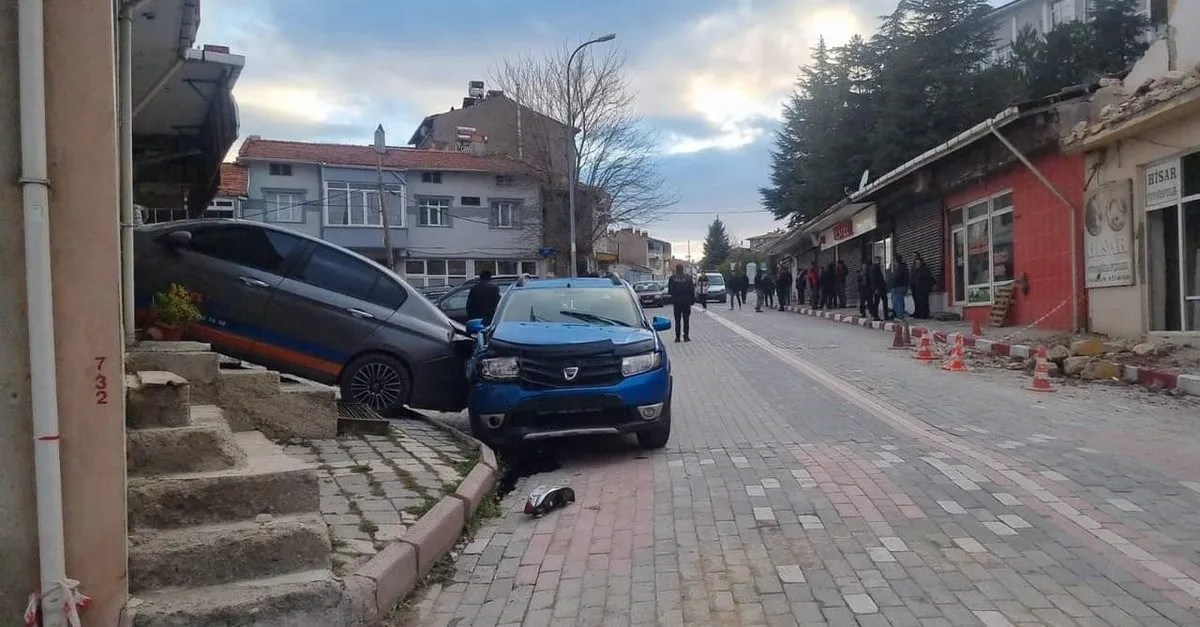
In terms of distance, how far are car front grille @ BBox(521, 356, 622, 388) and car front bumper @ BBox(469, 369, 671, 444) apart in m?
0.07

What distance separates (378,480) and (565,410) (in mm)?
1877

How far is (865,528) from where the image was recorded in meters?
5.38

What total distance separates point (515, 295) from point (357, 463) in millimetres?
3332

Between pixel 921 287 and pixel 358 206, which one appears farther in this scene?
pixel 358 206

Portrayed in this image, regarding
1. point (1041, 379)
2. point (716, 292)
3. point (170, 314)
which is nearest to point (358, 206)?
point (716, 292)

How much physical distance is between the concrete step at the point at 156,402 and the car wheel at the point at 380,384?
3856 millimetres

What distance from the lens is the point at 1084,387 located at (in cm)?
1191

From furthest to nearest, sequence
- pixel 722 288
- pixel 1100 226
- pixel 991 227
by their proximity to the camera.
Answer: pixel 722 288 → pixel 991 227 → pixel 1100 226

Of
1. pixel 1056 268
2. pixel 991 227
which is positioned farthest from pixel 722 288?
pixel 1056 268

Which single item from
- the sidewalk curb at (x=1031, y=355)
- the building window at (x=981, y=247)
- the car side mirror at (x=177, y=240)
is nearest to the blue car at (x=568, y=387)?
the car side mirror at (x=177, y=240)

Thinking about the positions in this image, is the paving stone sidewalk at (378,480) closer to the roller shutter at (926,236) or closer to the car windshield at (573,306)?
the car windshield at (573,306)

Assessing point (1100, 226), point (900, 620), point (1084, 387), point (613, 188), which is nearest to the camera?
point (900, 620)

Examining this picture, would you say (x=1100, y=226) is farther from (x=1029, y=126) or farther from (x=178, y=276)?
(x=178, y=276)

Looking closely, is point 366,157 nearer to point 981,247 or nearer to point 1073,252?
point 981,247
